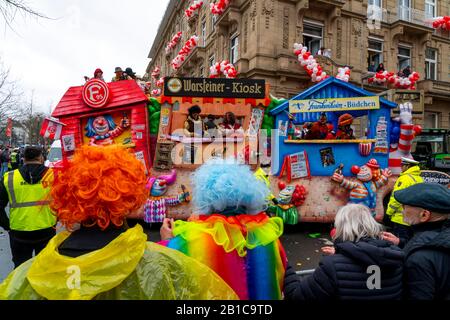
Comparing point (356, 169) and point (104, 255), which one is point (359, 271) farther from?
point (356, 169)

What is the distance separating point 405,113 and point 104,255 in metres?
6.82

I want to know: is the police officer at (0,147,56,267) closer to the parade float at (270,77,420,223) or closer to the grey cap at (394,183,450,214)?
the grey cap at (394,183,450,214)

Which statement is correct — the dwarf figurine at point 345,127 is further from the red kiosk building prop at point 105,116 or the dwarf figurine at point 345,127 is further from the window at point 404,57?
the window at point 404,57

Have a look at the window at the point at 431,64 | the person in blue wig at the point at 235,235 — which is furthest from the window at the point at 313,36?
the person in blue wig at the point at 235,235

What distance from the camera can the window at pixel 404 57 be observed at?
20828mm

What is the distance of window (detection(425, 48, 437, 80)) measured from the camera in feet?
71.8

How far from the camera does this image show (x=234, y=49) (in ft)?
60.2

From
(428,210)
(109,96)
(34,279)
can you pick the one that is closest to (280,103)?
(109,96)

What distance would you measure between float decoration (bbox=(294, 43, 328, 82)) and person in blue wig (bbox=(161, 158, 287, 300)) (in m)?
14.0
